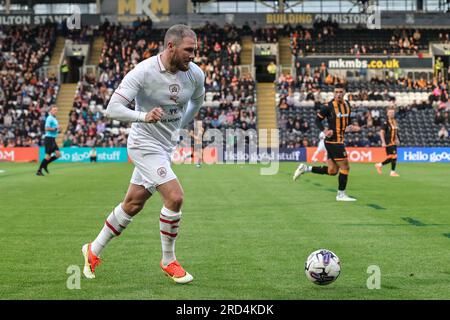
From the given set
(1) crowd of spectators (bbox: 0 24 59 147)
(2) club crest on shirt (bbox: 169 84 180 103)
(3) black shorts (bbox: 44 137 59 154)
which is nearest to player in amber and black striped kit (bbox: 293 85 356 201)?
(2) club crest on shirt (bbox: 169 84 180 103)

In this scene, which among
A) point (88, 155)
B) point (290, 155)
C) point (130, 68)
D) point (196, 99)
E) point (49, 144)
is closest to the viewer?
point (196, 99)

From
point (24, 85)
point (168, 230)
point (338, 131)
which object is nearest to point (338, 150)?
point (338, 131)

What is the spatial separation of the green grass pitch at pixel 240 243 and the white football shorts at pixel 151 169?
95 cm

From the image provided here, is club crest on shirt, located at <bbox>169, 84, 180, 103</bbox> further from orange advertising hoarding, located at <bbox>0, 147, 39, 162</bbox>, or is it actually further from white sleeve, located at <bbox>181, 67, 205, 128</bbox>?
orange advertising hoarding, located at <bbox>0, 147, 39, 162</bbox>

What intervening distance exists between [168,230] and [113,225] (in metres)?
0.60

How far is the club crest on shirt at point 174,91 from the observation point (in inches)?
299

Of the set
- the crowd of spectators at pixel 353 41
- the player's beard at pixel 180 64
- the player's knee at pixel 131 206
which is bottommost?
the player's knee at pixel 131 206

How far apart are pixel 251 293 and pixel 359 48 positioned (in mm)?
52235

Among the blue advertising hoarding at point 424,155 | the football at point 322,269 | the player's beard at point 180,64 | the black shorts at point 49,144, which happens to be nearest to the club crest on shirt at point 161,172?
the player's beard at point 180,64

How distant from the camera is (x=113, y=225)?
7789 millimetres

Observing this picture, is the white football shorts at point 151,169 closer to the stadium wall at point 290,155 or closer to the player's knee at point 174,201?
the player's knee at point 174,201

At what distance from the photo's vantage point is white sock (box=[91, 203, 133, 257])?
774 cm

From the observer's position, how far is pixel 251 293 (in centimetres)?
670

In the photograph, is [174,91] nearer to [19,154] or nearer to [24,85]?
[19,154]
